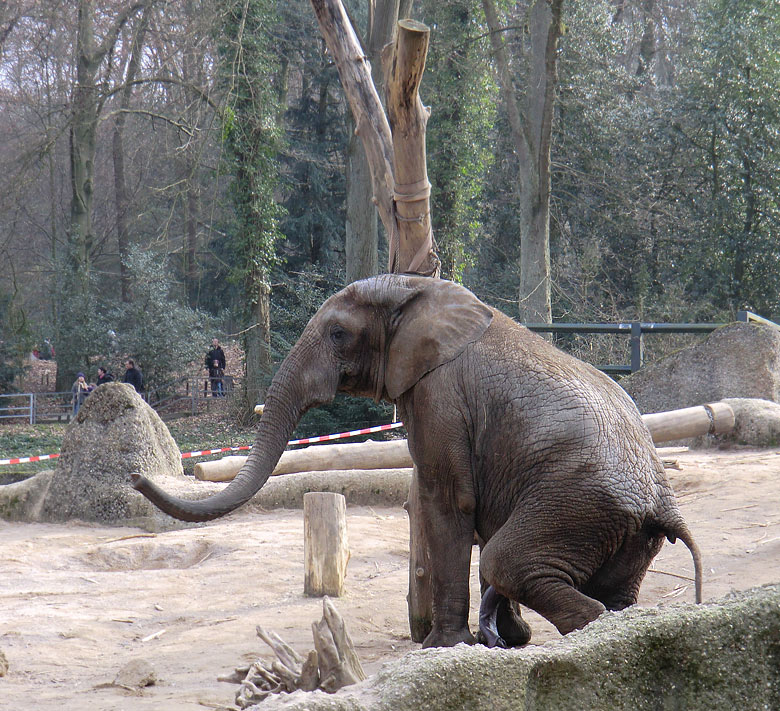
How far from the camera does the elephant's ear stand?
14.7 ft

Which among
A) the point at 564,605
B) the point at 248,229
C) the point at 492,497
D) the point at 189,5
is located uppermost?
the point at 189,5

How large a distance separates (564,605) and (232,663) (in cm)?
186

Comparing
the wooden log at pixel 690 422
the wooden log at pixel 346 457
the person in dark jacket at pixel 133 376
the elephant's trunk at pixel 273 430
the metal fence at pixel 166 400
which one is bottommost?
the metal fence at pixel 166 400

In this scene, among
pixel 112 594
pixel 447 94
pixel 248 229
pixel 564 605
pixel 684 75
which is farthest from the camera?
pixel 684 75

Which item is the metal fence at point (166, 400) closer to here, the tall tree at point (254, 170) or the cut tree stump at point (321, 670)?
the tall tree at point (254, 170)

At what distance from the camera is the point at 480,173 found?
68.0ft

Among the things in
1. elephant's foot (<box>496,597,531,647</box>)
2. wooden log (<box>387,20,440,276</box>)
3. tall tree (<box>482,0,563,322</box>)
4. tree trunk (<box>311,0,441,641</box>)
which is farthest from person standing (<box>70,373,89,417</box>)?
elephant's foot (<box>496,597,531,647</box>)

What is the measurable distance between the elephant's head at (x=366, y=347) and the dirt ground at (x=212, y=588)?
3.94ft

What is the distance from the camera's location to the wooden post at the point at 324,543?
6.29 metres

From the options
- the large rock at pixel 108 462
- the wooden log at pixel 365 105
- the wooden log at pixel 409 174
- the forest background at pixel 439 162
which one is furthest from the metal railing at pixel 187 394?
the wooden log at pixel 409 174

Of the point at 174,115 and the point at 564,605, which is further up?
the point at 174,115

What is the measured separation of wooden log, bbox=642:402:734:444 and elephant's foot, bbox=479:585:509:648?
5.36 metres

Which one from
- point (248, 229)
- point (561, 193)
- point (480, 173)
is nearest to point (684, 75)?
point (561, 193)

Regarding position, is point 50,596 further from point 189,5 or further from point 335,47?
point 189,5
